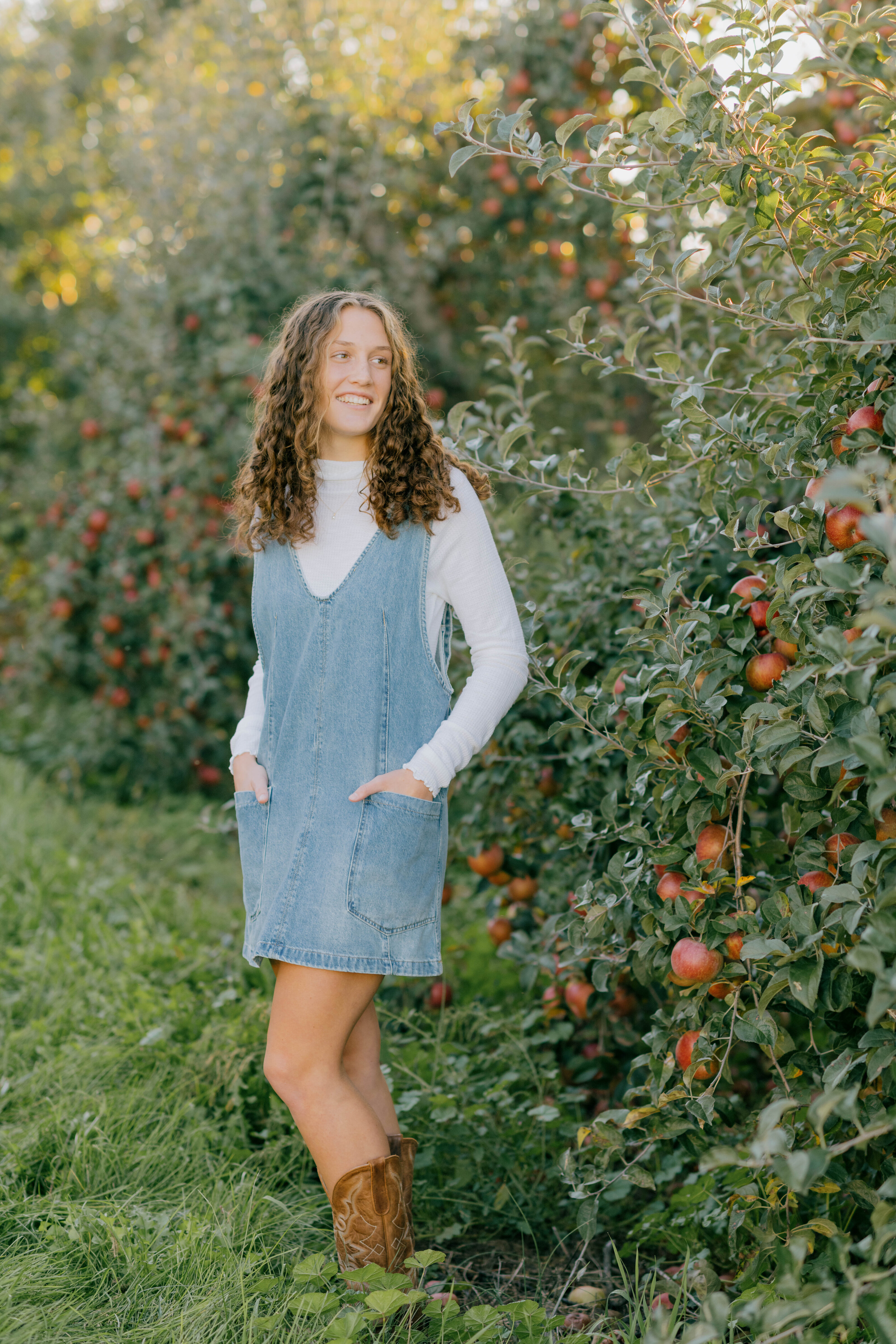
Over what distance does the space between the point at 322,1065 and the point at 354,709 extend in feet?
1.77

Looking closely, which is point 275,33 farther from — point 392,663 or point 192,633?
point 392,663

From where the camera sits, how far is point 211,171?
195 inches

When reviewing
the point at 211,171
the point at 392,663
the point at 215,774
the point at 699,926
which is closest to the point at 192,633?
the point at 215,774

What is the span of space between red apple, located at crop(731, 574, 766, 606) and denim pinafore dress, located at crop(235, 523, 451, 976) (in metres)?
0.48

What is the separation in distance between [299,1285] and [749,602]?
4.15ft

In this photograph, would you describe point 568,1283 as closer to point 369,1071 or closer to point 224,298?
point 369,1071

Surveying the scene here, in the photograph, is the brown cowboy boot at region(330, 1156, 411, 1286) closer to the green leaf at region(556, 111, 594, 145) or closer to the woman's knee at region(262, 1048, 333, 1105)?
the woman's knee at region(262, 1048, 333, 1105)

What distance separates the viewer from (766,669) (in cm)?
162

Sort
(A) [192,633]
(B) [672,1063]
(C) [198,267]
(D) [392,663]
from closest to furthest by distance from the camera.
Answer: (B) [672,1063]
(D) [392,663]
(A) [192,633]
(C) [198,267]

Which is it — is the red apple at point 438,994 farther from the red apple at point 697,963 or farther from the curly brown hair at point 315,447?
the curly brown hair at point 315,447

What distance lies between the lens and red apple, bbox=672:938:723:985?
157cm

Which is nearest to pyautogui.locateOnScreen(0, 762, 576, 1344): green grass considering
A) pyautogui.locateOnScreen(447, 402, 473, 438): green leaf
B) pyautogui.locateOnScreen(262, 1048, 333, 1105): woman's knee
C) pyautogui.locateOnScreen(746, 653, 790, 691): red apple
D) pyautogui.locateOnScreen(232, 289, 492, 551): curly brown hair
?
pyautogui.locateOnScreen(262, 1048, 333, 1105): woman's knee

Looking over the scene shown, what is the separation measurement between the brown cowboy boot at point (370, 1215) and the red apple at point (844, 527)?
1134 mm

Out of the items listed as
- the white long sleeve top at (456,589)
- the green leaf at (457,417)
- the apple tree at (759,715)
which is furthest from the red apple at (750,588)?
the green leaf at (457,417)
